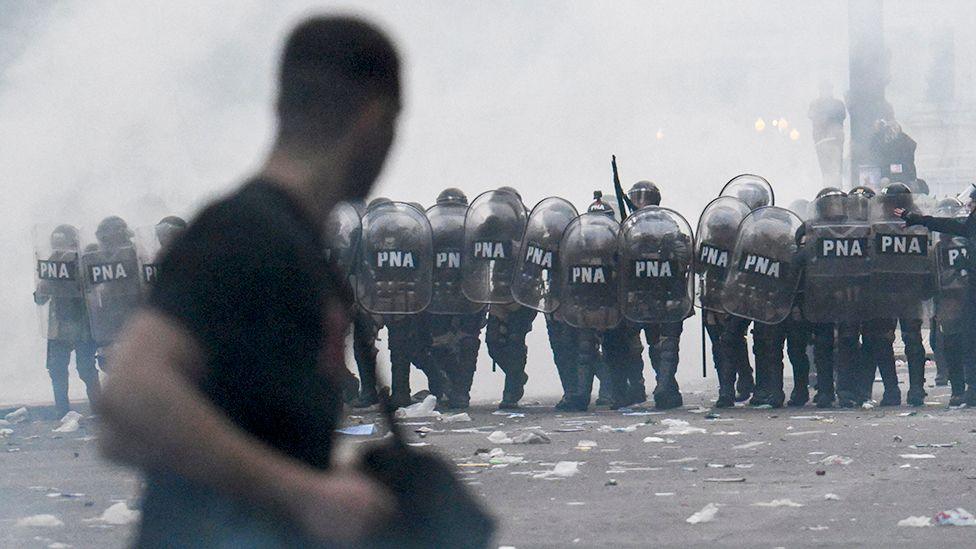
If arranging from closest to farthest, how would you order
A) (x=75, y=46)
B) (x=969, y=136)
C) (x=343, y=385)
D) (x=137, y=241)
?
(x=343, y=385), (x=137, y=241), (x=75, y=46), (x=969, y=136)

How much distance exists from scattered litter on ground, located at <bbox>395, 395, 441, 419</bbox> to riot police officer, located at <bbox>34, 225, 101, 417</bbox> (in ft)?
7.78

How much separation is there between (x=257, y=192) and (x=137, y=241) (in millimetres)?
10611

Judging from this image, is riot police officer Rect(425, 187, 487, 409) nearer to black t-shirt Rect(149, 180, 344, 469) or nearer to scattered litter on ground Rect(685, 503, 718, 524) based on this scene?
scattered litter on ground Rect(685, 503, 718, 524)

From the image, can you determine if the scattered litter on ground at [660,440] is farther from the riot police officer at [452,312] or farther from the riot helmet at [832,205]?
the riot police officer at [452,312]

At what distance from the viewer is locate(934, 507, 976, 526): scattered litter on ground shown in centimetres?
565

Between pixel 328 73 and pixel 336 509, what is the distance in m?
0.52

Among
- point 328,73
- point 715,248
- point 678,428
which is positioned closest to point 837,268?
point 715,248

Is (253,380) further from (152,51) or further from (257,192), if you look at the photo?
(152,51)

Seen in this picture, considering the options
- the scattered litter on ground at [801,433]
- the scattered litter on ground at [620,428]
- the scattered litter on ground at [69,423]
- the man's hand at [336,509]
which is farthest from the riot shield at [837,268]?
the man's hand at [336,509]

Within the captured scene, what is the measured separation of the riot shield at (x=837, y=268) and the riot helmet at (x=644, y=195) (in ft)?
4.28

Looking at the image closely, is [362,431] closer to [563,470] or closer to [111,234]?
[563,470]

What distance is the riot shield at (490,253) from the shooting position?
462 inches

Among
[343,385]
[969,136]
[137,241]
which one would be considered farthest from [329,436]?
[969,136]

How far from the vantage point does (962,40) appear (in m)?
32.0
